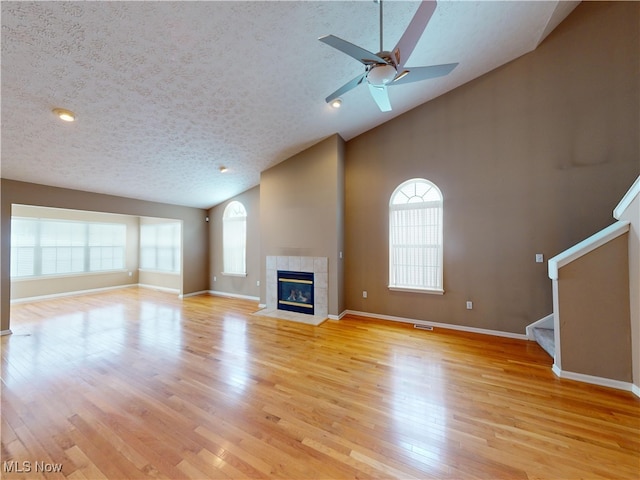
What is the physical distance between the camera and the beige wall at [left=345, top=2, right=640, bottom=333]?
3.23 m

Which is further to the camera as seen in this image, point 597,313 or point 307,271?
point 307,271

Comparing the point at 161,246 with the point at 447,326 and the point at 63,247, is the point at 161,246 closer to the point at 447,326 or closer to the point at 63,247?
the point at 63,247

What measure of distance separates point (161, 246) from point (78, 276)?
2180 mm

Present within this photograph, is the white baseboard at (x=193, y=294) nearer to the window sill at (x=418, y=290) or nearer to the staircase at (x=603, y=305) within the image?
the window sill at (x=418, y=290)

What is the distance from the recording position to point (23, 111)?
2666 mm

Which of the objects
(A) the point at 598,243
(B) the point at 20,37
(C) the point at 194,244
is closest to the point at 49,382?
(B) the point at 20,37

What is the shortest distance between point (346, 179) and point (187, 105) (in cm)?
293

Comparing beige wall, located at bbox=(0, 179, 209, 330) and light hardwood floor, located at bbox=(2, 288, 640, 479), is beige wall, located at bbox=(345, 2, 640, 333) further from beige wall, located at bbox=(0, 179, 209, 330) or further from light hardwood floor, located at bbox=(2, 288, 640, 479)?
beige wall, located at bbox=(0, 179, 209, 330)

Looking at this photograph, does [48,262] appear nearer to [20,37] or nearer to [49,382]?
[49,382]

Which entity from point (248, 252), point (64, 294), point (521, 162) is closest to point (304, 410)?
point (521, 162)

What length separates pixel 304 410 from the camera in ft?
6.78

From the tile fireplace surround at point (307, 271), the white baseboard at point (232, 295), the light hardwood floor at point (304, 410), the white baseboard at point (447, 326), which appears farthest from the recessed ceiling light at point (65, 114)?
the white baseboard at point (447, 326)

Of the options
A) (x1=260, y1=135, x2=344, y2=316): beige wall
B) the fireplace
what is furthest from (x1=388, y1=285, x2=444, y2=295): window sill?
the fireplace

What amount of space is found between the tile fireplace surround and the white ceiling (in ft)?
7.18
